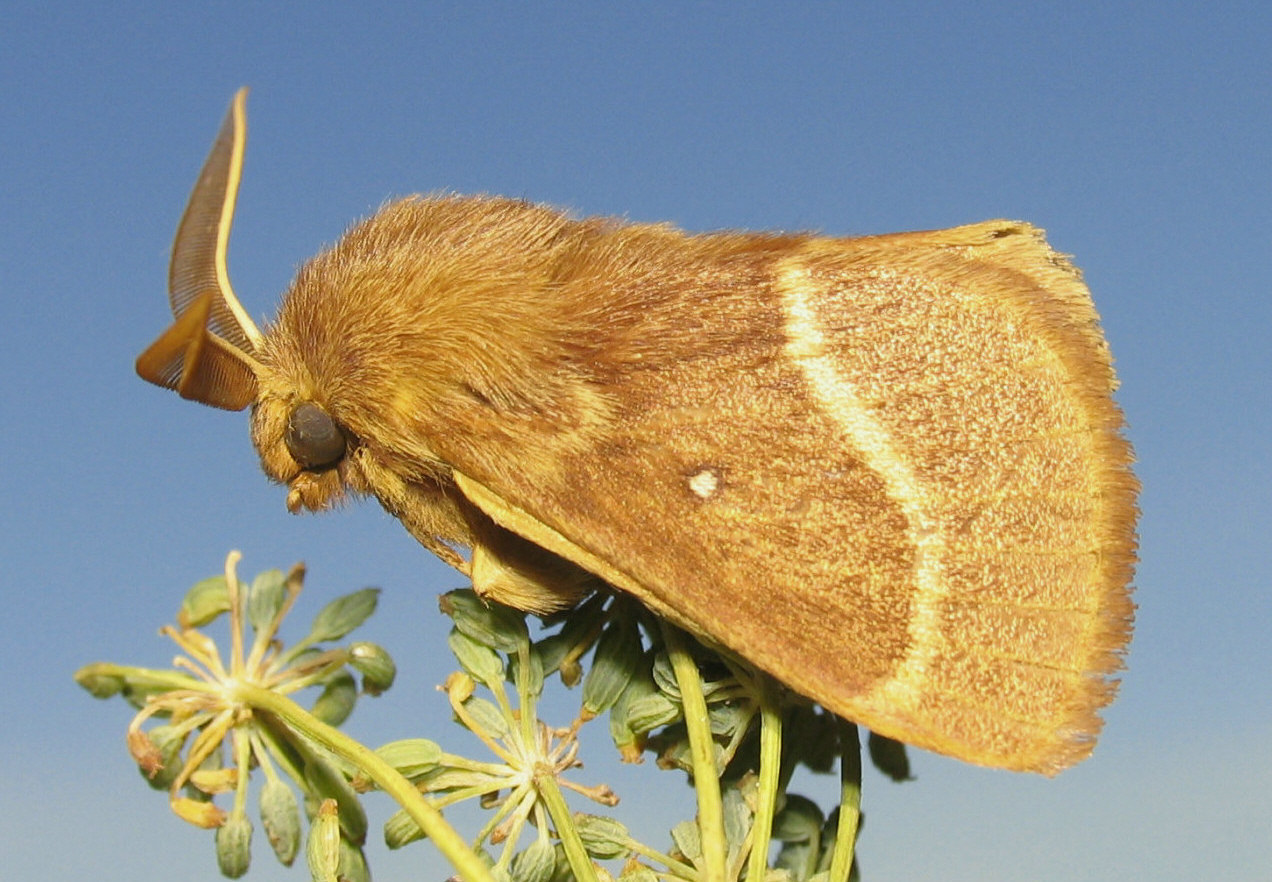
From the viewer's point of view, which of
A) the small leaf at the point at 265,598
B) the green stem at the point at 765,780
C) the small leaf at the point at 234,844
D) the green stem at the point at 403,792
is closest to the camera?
the green stem at the point at 403,792

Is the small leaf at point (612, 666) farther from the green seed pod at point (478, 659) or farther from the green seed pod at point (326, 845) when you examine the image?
the green seed pod at point (326, 845)

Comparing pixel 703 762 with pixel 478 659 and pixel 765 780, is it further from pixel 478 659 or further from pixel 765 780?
pixel 478 659

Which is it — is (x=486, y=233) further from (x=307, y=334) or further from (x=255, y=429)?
(x=255, y=429)

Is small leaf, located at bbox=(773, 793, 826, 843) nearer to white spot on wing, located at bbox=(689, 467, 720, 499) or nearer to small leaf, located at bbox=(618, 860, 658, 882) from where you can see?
small leaf, located at bbox=(618, 860, 658, 882)

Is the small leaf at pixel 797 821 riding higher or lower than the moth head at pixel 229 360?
lower

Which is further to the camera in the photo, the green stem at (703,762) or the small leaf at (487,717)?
the small leaf at (487,717)

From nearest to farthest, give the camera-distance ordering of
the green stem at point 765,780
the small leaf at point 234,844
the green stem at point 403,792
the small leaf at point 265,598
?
the green stem at point 403,792 < the green stem at point 765,780 < the small leaf at point 234,844 < the small leaf at point 265,598

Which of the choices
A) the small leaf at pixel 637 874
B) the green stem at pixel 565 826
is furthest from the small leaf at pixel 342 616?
the small leaf at pixel 637 874
